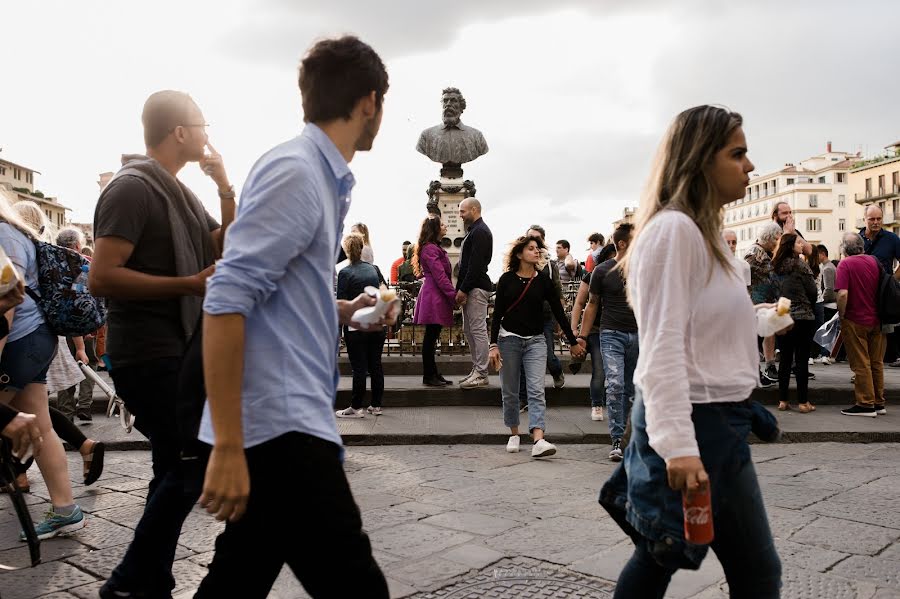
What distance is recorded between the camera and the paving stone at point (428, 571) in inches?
145

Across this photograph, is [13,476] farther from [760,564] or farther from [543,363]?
[543,363]

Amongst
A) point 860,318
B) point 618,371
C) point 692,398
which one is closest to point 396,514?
point 618,371

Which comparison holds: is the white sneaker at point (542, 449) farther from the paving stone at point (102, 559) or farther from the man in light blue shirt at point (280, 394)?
the man in light blue shirt at point (280, 394)

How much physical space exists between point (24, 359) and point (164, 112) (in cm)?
197

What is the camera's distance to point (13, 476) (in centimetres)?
292

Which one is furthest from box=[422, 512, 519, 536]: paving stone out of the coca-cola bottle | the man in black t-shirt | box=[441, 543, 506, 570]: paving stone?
the coca-cola bottle

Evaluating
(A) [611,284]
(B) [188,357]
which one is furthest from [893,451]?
(B) [188,357]

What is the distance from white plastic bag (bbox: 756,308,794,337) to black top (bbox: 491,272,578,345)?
4324mm

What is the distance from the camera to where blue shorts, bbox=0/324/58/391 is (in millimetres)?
4379

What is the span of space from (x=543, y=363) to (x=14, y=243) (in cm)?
418

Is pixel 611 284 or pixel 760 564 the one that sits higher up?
pixel 611 284

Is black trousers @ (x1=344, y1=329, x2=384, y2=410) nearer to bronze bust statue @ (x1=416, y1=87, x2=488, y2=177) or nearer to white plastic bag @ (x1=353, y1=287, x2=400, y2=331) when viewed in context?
white plastic bag @ (x1=353, y1=287, x2=400, y2=331)

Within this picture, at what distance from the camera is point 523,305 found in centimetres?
694

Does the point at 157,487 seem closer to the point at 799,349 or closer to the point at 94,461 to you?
the point at 94,461
